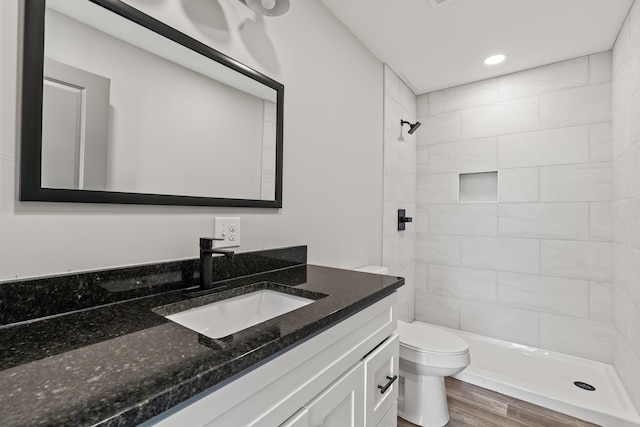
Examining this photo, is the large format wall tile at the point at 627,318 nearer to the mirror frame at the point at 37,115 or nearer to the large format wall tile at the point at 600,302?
the large format wall tile at the point at 600,302

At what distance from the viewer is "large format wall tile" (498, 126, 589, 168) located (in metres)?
2.29

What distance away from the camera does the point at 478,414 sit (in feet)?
6.07

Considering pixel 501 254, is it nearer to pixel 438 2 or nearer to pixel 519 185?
pixel 519 185

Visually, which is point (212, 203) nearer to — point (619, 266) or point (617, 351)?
point (619, 266)

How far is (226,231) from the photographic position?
1223mm

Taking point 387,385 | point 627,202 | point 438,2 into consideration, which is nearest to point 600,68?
point 627,202

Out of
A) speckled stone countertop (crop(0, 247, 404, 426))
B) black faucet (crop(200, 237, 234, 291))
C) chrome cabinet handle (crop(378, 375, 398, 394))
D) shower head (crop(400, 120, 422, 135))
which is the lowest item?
chrome cabinet handle (crop(378, 375, 398, 394))

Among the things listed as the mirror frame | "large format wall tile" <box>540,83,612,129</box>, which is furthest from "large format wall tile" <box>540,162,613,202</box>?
the mirror frame

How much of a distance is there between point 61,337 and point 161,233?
1.43ft

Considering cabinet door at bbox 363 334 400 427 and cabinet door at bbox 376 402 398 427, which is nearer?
cabinet door at bbox 363 334 400 427

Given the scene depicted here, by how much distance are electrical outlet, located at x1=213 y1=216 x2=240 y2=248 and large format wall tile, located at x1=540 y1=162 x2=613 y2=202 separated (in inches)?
94.7

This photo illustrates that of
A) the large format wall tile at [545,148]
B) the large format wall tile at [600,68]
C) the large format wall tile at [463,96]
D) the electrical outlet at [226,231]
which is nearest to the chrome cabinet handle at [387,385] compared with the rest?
the electrical outlet at [226,231]

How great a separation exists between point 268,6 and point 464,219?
233 cm

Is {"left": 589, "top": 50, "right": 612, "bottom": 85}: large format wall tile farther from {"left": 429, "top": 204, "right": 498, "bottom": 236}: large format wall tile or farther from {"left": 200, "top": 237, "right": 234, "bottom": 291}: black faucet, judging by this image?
{"left": 200, "top": 237, "right": 234, "bottom": 291}: black faucet
